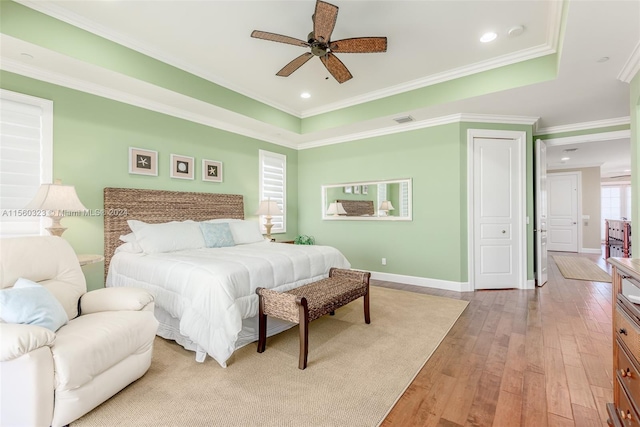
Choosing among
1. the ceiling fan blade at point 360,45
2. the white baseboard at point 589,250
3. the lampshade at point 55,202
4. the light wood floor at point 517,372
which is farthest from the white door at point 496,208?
the white baseboard at point 589,250

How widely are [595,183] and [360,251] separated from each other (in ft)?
25.3

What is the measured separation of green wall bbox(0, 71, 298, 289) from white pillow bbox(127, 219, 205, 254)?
537mm

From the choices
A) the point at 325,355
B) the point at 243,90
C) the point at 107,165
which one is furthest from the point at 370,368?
the point at 243,90

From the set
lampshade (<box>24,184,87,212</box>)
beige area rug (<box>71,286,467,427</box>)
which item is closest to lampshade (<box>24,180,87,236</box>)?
lampshade (<box>24,184,87,212</box>)

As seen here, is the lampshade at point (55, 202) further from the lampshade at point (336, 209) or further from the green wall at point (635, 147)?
the green wall at point (635, 147)

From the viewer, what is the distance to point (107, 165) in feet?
11.8

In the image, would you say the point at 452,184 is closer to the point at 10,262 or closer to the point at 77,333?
the point at 77,333

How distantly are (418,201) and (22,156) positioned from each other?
496 centimetres

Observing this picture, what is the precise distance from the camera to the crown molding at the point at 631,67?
8.89 ft

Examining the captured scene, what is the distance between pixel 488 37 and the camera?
3105 millimetres

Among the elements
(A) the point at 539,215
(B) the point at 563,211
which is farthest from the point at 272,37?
(B) the point at 563,211

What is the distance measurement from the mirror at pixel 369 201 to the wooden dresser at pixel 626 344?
3.42m

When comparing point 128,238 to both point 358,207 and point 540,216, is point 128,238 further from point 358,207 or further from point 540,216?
point 540,216

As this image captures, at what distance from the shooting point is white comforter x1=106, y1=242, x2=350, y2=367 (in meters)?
2.27
